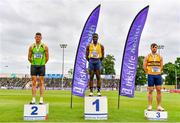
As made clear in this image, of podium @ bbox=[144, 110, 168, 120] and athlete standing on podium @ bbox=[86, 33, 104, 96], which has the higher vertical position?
athlete standing on podium @ bbox=[86, 33, 104, 96]

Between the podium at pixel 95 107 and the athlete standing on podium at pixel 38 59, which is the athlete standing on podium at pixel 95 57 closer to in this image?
the podium at pixel 95 107

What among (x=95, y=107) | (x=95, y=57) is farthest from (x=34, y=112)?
(x=95, y=57)

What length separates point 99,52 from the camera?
12.3 meters

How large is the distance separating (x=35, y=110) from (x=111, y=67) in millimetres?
104129

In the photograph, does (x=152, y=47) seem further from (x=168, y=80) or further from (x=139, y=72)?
(x=168, y=80)

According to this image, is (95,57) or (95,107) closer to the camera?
(95,107)

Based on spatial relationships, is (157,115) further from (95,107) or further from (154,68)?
(95,107)

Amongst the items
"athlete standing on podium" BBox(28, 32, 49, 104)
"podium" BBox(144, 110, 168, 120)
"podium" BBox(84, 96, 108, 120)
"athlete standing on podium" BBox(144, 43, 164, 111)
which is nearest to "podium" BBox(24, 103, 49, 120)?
"athlete standing on podium" BBox(28, 32, 49, 104)

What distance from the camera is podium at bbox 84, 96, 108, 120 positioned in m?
11.7

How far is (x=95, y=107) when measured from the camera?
1175 cm

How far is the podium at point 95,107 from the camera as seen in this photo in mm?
11688

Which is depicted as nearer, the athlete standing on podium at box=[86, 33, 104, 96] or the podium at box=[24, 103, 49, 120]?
the podium at box=[24, 103, 49, 120]

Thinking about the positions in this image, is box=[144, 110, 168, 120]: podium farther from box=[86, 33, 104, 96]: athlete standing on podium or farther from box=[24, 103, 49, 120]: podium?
box=[24, 103, 49, 120]: podium

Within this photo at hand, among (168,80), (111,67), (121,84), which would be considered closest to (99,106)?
(121,84)
